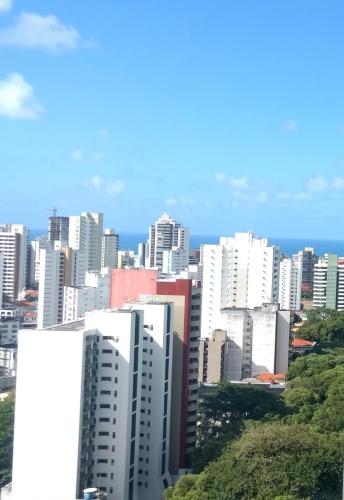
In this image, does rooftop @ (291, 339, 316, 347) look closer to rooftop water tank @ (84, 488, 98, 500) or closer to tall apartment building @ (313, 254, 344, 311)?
tall apartment building @ (313, 254, 344, 311)

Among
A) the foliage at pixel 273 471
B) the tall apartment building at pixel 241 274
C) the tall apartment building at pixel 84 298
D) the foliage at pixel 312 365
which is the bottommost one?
the foliage at pixel 273 471

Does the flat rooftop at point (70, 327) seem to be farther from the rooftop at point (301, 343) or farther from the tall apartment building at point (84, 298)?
the tall apartment building at point (84, 298)

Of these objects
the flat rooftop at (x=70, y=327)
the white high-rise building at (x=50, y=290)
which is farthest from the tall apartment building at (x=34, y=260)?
the flat rooftop at (x=70, y=327)

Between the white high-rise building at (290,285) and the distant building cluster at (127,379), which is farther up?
the white high-rise building at (290,285)

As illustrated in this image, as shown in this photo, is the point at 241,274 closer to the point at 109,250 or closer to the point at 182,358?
the point at 182,358

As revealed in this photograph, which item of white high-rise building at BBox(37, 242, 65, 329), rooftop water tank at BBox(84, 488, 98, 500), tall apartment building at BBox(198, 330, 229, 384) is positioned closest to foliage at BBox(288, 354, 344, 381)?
tall apartment building at BBox(198, 330, 229, 384)

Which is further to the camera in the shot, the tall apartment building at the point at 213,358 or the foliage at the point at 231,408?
the tall apartment building at the point at 213,358

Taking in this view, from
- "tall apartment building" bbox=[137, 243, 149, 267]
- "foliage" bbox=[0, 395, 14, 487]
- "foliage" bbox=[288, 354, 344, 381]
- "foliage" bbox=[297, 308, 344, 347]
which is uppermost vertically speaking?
"tall apartment building" bbox=[137, 243, 149, 267]
